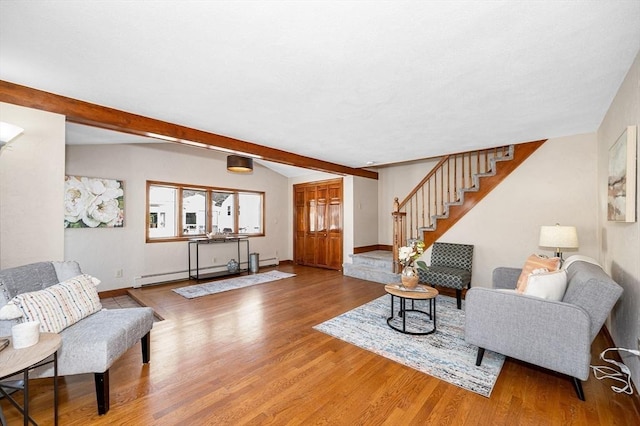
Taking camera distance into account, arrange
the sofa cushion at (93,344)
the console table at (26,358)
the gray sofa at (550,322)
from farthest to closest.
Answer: the gray sofa at (550,322) < the sofa cushion at (93,344) < the console table at (26,358)

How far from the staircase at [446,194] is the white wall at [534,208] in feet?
0.43

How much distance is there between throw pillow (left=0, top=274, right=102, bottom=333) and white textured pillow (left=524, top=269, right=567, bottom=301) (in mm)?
3632

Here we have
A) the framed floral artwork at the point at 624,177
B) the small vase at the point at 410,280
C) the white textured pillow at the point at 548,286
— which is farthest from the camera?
the small vase at the point at 410,280

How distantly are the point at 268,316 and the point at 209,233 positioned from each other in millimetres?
3218

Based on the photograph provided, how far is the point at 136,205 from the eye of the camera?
500cm

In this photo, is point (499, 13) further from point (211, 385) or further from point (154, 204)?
point (154, 204)

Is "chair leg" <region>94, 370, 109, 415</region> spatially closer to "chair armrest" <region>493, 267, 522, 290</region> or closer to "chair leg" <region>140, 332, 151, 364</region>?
"chair leg" <region>140, 332, 151, 364</region>

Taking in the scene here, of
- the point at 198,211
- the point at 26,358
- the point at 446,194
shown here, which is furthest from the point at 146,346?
the point at 446,194

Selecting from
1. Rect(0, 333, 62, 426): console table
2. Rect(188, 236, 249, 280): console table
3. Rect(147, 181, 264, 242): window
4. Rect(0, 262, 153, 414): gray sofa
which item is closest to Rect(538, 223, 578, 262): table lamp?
Rect(0, 262, 153, 414): gray sofa

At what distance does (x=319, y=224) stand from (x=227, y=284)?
8.92 ft

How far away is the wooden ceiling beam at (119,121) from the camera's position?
241 cm

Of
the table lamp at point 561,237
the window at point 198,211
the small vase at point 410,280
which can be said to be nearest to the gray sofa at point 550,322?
the small vase at point 410,280

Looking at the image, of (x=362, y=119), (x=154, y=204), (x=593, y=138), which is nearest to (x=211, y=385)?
(x=362, y=119)

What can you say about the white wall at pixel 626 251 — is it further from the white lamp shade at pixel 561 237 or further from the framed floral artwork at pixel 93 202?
the framed floral artwork at pixel 93 202
